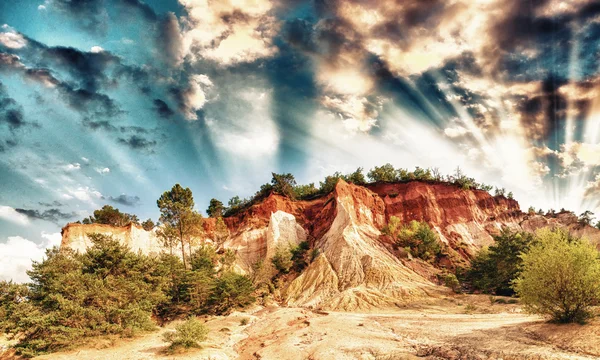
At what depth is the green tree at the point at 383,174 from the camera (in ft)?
237

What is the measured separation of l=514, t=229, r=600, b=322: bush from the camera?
15766mm

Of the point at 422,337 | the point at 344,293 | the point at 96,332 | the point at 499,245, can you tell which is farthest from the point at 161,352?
the point at 499,245

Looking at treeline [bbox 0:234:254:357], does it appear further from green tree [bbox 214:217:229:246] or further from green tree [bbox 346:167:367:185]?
green tree [bbox 346:167:367:185]

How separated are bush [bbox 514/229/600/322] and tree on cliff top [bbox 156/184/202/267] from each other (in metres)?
40.1

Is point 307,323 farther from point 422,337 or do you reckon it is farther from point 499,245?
point 499,245

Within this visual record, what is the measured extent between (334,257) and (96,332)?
30856mm

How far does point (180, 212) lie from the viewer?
151ft

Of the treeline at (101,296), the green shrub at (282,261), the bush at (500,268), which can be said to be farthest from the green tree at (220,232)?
the bush at (500,268)

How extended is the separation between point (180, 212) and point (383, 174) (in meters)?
45.0

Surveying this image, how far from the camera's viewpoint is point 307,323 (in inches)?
995

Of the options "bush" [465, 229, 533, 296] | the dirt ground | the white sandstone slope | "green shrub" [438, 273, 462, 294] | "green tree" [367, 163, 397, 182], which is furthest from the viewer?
"green tree" [367, 163, 397, 182]

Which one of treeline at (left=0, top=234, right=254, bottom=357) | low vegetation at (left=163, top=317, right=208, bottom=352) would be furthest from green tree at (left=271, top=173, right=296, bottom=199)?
low vegetation at (left=163, top=317, right=208, bottom=352)

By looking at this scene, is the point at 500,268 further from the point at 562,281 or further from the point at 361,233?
the point at 562,281

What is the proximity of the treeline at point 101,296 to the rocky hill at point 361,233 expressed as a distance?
9807mm
